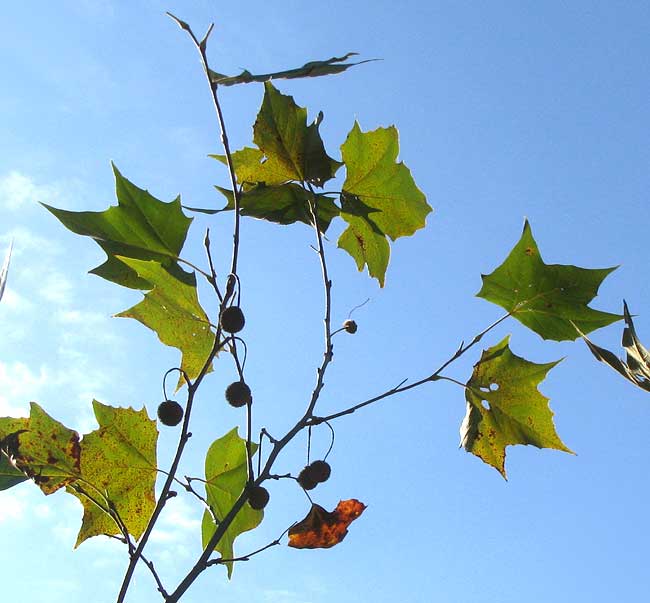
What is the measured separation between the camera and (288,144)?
1396 mm

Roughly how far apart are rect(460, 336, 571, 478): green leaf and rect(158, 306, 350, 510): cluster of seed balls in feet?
1.05

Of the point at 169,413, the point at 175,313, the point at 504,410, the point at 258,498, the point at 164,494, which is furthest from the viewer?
the point at 504,410

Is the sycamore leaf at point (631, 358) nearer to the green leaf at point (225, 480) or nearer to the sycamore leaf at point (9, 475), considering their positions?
the green leaf at point (225, 480)

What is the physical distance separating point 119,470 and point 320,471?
0.33 m

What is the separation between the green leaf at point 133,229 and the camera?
137 centimetres

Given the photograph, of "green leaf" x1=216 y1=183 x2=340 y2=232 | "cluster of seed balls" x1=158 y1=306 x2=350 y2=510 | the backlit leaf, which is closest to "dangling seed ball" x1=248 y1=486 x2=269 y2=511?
"cluster of seed balls" x1=158 y1=306 x2=350 y2=510

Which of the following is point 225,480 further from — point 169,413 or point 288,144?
point 288,144

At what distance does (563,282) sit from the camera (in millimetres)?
1503

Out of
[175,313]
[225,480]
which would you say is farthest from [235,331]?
[225,480]

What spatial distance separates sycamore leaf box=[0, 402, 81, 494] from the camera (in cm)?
121

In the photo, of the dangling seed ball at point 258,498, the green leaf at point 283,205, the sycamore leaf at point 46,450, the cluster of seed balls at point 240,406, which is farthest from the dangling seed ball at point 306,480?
the green leaf at point 283,205

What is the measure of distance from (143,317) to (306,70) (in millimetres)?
509

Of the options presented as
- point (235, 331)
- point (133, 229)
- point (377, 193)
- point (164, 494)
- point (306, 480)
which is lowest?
point (164, 494)

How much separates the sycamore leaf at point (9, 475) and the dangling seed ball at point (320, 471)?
0.46 metres
